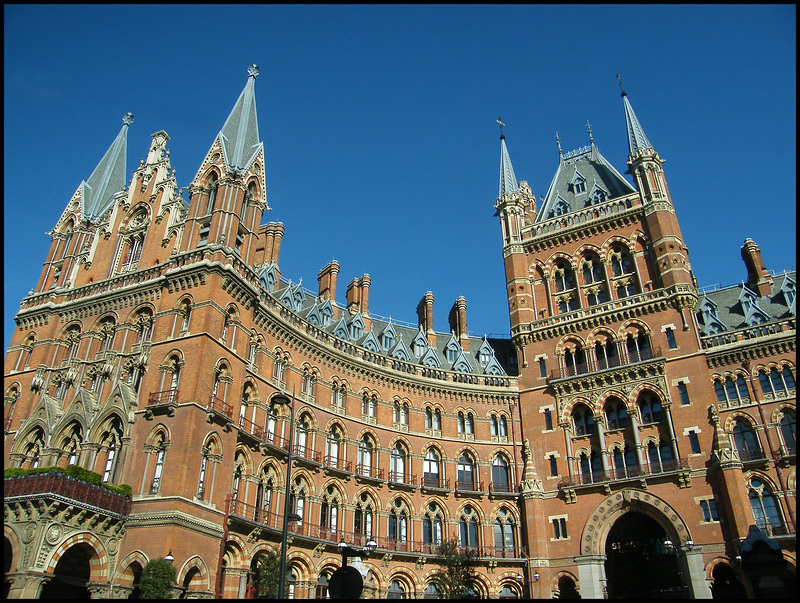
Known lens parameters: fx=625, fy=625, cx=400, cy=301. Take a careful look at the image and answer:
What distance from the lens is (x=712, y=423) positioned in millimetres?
42750

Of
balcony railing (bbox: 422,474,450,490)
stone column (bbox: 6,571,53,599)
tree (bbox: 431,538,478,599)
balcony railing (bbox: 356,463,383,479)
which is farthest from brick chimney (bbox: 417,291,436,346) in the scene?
stone column (bbox: 6,571,53,599)

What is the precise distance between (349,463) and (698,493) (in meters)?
23.5

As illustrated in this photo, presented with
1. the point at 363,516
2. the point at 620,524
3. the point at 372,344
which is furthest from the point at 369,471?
the point at 620,524

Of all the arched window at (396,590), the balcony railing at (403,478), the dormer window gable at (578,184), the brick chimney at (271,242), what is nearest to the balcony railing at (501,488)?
the balcony railing at (403,478)

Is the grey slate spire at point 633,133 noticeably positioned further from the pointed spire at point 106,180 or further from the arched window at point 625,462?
the pointed spire at point 106,180

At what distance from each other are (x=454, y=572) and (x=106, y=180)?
38.0 meters

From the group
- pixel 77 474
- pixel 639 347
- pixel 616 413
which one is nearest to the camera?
pixel 77 474

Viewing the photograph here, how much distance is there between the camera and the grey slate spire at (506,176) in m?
61.7

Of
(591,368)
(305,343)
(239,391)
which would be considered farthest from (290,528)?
(591,368)

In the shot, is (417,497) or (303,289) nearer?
(417,497)

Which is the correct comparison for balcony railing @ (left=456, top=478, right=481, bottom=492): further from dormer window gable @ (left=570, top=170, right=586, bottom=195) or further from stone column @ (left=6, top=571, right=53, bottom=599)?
dormer window gable @ (left=570, top=170, right=586, bottom=195)

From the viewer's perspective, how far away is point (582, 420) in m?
48.8

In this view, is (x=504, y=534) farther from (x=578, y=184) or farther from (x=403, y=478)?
(x=578, y=184)

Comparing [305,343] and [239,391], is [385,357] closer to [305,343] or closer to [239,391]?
[305,343]
